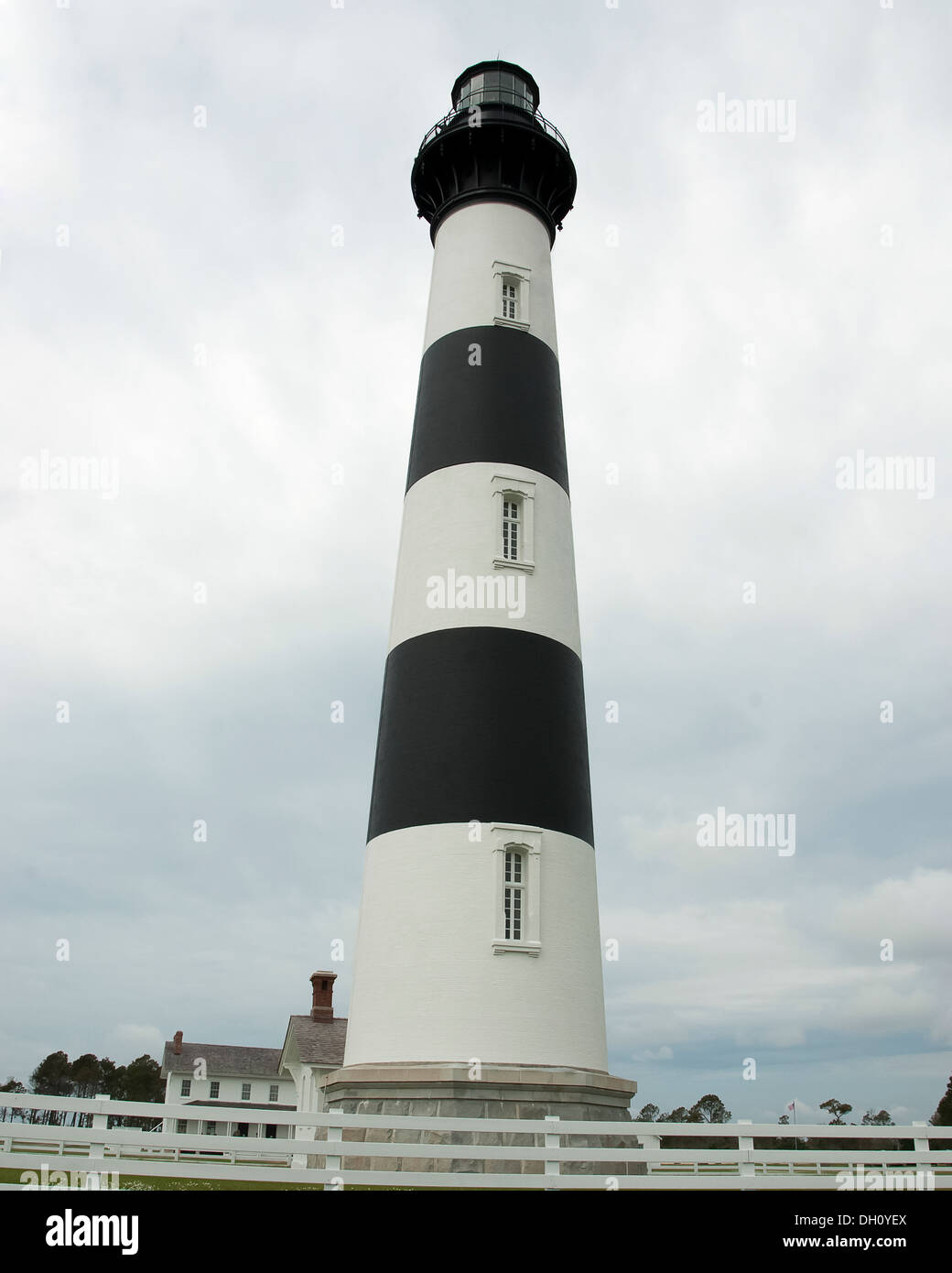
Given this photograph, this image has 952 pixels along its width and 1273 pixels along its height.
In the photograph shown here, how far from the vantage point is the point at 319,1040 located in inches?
1439

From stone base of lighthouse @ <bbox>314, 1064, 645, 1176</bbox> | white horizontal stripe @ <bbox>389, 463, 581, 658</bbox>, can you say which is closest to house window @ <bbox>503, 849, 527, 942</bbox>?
stone base of lighthouse @ <bbox>314, 1064, 645, 1176</bbox>

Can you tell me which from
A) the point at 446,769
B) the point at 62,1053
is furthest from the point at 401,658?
the point at 62,1053

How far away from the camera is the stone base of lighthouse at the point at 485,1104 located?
13.5 metres

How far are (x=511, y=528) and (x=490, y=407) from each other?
95.2 inches

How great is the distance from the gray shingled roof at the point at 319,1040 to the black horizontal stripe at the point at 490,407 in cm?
2279

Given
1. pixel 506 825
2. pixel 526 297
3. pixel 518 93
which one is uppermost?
pixel 518 93

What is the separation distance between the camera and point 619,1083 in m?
15.1

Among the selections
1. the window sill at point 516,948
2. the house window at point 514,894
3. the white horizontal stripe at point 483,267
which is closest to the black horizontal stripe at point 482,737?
the house window at point 514,894

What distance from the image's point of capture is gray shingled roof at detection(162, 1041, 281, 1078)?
45.6 m

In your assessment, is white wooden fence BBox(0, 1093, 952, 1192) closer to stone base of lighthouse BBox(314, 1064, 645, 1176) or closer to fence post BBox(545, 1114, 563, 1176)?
fence post BBox(545, 1114, 563, 1176)

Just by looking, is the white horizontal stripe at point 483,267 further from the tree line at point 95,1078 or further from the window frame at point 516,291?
the tree line at point 95,1078
